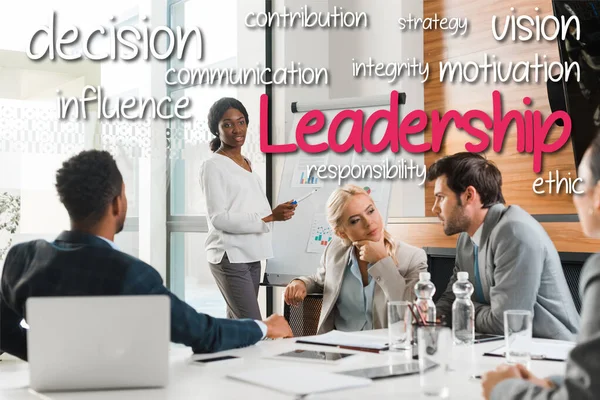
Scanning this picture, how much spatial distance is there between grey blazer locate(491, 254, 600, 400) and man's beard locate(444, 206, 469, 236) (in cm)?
122

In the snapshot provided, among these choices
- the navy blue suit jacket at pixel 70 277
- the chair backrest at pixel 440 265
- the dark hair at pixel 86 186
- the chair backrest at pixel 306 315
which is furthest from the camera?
the chair backrest at pixel 440 265

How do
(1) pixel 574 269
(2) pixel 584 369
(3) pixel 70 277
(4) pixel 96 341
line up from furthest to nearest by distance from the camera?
(1) pixel 574 269 → (3) pixel 70 277 → (4) pixel 96 341 → (2) pixel 584 369

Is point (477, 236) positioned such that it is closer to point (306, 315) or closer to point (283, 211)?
point (306, 315)

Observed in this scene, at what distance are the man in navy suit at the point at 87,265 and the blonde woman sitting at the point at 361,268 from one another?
1036 millimetres

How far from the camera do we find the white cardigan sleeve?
3.99m

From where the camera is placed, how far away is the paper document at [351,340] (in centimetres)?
200

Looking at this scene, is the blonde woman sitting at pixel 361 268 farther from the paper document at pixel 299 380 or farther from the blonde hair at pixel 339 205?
the paper document at pixel 299 380

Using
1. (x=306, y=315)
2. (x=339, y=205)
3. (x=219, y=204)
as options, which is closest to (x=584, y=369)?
(x=339, y=205)

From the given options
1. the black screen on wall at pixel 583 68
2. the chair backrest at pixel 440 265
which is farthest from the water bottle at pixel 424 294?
the black screen on wall at pixel 583 68

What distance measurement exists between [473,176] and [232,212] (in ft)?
5.79

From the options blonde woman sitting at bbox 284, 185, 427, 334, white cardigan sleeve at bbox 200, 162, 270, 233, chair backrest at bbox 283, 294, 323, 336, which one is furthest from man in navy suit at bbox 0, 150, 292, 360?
white cardigan sleeve at bbox 200, 162, 270, 233

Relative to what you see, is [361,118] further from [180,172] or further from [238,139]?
[180,172]

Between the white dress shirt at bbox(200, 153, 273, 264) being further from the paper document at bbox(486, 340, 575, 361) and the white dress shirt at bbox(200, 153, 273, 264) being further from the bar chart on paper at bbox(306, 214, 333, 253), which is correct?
the paper document at bbox(486, 340, 575, 361)

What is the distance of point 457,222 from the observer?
2611 millimetres
